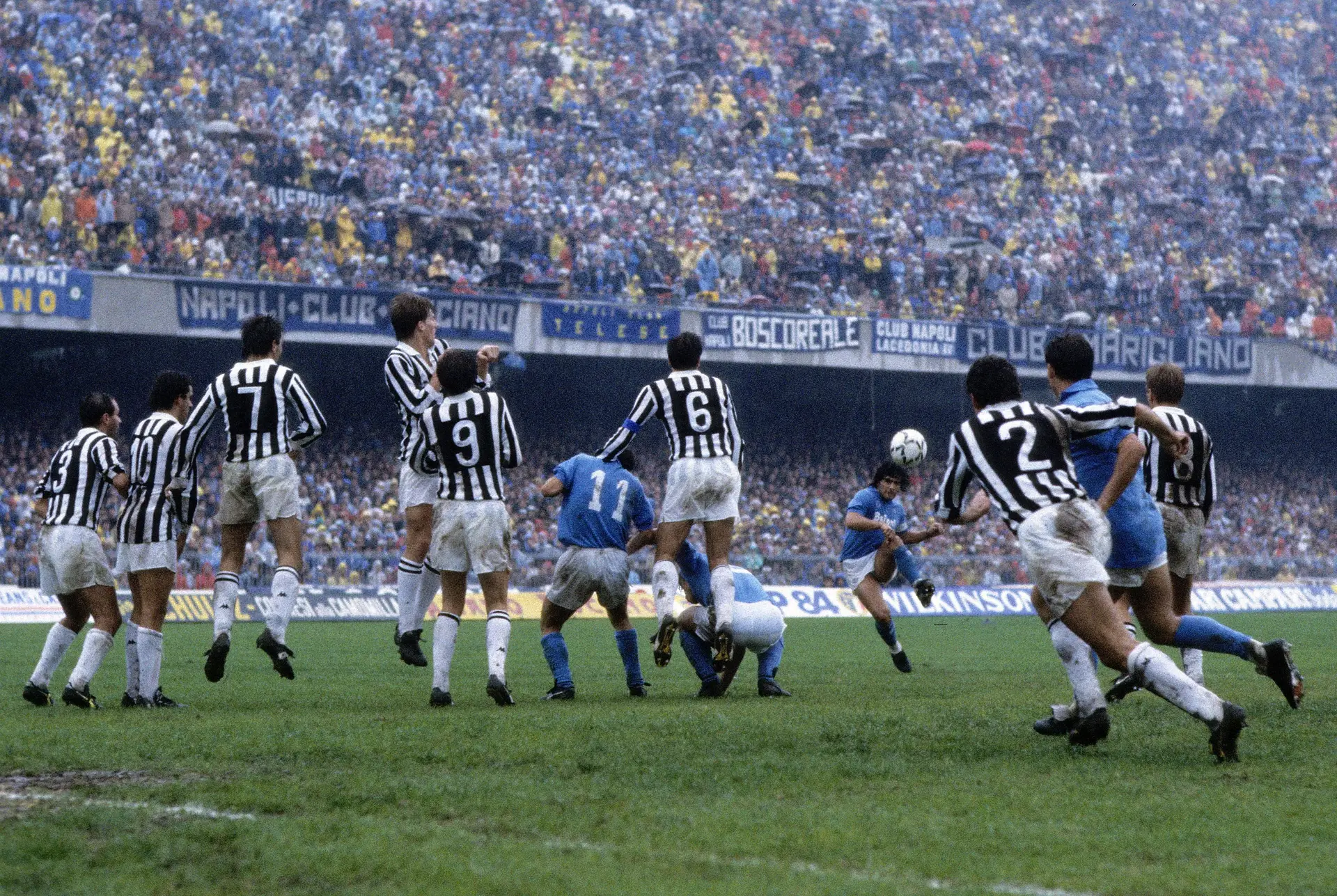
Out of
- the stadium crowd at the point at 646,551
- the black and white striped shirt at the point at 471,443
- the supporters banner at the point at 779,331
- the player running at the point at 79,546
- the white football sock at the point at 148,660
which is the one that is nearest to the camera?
the black and white striped shirt at the point at 471,443

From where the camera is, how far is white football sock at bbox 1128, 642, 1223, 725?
267 inches

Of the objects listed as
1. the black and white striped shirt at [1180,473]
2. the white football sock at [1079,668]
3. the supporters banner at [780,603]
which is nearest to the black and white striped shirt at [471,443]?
the white football sock at [1079,668]

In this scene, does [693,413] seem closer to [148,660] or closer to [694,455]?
[694,455]

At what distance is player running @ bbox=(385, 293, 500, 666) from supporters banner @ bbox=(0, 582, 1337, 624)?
1360 centimetres

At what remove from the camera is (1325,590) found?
35.9 meters

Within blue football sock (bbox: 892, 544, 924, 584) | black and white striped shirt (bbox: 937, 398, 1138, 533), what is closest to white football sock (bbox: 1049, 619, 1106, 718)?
black and white striped shirt (bbox: 937, 398, 1138, 533)

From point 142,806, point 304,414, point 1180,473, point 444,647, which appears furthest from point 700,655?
point 142,806

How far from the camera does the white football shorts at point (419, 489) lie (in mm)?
11180

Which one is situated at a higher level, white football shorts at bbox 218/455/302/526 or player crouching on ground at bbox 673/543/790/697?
white football shorts at bbox 218/455/302/526

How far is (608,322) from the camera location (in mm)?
35750

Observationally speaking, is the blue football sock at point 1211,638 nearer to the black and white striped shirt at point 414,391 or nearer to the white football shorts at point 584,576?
the white football shorts at point 584,576

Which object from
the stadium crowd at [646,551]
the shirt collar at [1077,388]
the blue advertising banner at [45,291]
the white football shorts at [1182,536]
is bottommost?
the stadium crowd at [646,551]

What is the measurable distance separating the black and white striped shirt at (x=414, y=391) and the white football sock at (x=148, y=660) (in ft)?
6.93

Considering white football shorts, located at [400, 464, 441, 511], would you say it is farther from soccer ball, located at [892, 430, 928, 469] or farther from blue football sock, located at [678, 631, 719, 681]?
soccer ball, located at [892, 430, 928, 469]
